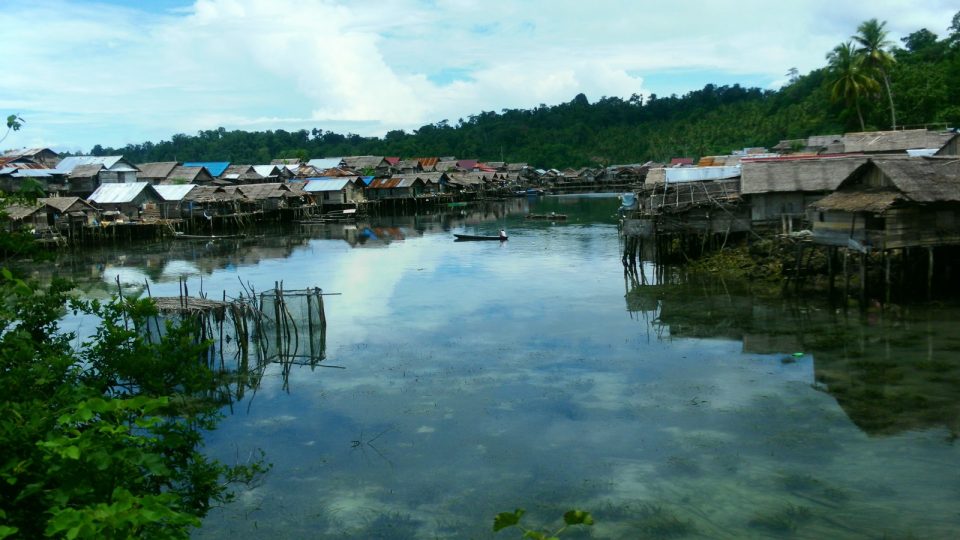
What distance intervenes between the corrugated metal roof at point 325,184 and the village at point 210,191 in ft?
0.24

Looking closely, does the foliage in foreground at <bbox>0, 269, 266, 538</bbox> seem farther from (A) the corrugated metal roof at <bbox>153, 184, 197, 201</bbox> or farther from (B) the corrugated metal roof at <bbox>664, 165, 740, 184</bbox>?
(A) the corrugated metal roof at <bbox>153, 184, 197, 201</bbox>

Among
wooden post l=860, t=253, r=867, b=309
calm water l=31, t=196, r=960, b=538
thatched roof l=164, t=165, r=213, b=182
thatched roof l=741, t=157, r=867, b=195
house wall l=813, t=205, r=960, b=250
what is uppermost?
thatched roof l=164, t=165, r=213, b=182

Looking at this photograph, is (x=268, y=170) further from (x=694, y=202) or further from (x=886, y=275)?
(x=886, y=275)

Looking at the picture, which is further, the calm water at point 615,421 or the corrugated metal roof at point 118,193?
the corrugated metal roof at point 118,193

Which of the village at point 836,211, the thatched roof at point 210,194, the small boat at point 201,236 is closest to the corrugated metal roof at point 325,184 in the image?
the thatched roof at point 210,194

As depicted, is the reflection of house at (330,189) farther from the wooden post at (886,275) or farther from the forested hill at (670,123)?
the wooden post at (886,275)

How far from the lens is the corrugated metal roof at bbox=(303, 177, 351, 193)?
54.6m

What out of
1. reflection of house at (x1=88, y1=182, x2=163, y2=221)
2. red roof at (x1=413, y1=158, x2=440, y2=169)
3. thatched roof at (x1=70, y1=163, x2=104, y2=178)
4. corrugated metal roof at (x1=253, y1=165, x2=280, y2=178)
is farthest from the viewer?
red roof at (x1=413, y1=158, x2=440, y2=169)

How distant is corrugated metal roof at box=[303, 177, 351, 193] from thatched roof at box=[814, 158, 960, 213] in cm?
4165

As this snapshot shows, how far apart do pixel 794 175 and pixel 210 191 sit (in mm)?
34554

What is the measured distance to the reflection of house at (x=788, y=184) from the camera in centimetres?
2211

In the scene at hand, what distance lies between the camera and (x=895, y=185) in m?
15.9

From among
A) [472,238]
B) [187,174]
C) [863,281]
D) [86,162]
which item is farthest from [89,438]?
[187,174]

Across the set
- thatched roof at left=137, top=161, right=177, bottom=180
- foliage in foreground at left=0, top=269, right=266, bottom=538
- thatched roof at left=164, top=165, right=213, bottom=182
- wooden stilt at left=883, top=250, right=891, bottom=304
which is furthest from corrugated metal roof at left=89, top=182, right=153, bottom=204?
foliage in foreground at left=0, top=269, right=266, bottom=538
